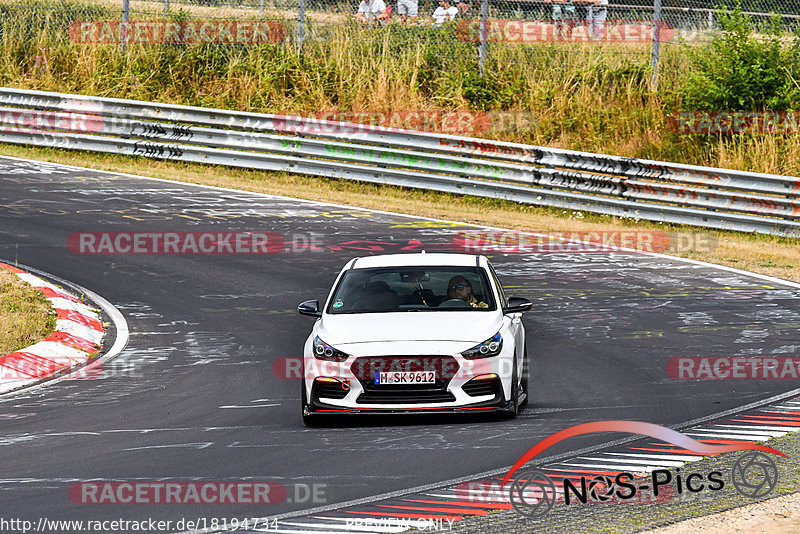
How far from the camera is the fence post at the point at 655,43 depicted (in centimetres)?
2375

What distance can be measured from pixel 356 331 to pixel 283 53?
18.8m

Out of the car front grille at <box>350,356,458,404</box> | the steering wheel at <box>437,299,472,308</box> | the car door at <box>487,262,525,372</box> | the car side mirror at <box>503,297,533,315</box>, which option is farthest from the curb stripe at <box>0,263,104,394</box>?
the car side mirror at <box>503,297,533,315</box>

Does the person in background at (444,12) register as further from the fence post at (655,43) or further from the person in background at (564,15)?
the fence post at (655,43)

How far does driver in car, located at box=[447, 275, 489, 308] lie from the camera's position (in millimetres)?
10875

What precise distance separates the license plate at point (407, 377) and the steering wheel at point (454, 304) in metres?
1.24

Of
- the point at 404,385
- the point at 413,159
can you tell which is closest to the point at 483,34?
the point at 413,159

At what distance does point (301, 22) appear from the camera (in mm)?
27203

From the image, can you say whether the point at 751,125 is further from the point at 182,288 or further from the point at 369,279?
the point at 369,279
